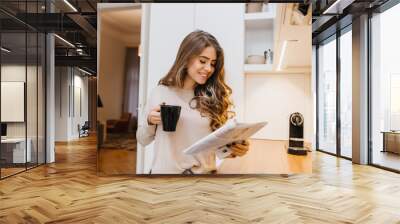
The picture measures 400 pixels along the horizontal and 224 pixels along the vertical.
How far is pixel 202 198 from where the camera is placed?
3.34m

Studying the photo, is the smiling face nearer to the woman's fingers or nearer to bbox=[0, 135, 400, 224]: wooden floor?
the woman's fingers

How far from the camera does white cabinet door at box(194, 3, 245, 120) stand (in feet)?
13.3

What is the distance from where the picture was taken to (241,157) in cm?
412

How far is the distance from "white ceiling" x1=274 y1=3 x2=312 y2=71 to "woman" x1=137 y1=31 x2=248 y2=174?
2.68ft

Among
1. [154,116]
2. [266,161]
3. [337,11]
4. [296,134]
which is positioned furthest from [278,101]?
[337,11]

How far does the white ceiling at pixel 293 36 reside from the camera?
413 centimetres

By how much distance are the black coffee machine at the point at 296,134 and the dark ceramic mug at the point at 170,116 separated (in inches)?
57.2

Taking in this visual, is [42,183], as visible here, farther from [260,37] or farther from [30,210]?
[260,37]

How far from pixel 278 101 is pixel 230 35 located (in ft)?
3.42

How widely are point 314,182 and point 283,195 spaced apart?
2.81ft

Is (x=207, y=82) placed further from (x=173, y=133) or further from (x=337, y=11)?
(x=337, y=11)

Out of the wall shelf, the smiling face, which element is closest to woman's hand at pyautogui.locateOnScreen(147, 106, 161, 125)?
the smiling face

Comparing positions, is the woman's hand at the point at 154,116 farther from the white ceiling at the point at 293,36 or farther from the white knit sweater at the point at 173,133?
the white ceiling at the point at 293,36

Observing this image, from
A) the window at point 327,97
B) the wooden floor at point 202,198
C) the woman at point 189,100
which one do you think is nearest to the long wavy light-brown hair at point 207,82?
the woman at point 189,100
